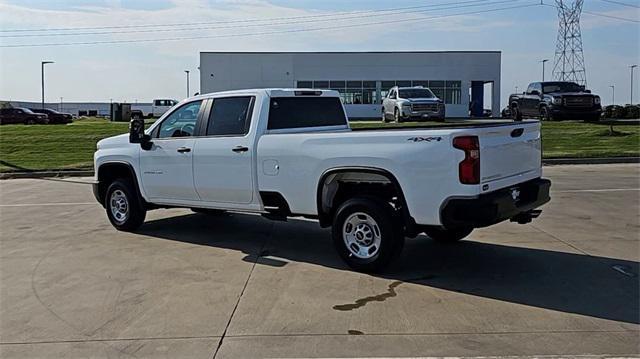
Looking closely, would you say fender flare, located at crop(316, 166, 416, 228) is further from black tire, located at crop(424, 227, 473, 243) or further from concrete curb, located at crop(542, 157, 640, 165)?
concrete curb, located at crop(542, 157, 640, 165)

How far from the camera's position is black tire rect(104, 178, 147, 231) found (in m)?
9.42

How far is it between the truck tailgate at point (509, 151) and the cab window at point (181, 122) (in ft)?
13.5

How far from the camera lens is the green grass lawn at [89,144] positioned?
849 inches

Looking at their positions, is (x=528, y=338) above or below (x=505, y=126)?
below

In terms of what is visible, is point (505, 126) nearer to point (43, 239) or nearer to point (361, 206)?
point (361, 206)

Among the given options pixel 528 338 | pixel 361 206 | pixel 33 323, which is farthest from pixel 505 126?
pixel 33 323

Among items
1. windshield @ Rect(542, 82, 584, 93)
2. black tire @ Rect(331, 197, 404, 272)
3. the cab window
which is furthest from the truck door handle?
windshield @ Rect(542, 82, 584, 93)

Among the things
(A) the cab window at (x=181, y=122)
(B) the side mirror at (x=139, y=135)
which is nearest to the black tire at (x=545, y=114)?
(A) the cab window at (x=181, y=122)

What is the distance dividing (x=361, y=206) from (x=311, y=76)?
49.1 m

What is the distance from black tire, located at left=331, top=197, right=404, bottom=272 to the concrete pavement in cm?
16

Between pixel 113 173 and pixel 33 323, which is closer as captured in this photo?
pixel 33 323

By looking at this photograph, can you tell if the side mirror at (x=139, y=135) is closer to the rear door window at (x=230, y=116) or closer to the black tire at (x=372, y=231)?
the rear door window at (x=230, y=116)

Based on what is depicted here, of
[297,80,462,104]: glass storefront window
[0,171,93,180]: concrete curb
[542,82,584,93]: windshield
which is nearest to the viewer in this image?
[0,171,93,180]: concrete curb

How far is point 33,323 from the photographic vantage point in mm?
5484
